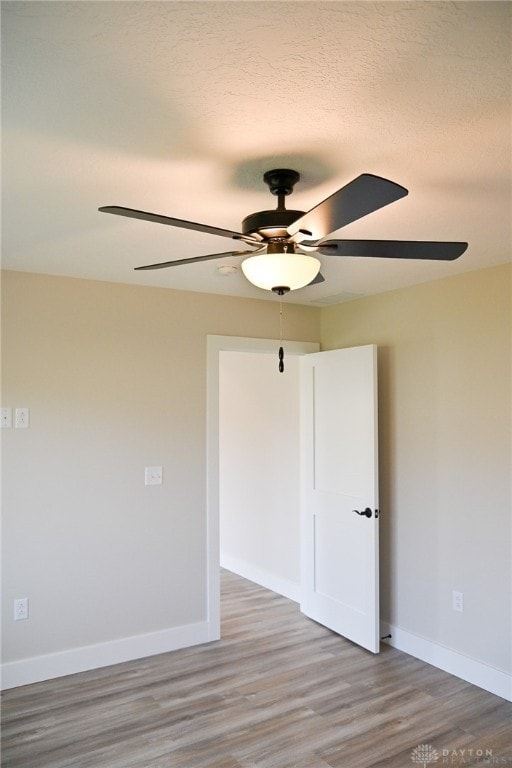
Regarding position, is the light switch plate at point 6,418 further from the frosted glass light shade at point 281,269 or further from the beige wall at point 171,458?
the frosted glass light shade at point 281,269

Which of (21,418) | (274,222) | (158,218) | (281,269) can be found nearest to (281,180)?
(274,222)

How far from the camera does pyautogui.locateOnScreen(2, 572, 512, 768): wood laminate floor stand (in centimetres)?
257

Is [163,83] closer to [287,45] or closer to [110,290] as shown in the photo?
[287,45]

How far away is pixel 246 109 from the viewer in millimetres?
1523

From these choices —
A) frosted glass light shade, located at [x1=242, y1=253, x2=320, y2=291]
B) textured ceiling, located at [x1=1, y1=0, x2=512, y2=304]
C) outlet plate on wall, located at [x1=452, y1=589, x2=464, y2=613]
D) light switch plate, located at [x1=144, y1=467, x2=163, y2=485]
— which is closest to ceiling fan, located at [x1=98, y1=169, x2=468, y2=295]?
frosted glass light shade, located at [x1=242, y1=253, x2=320, y2=291]

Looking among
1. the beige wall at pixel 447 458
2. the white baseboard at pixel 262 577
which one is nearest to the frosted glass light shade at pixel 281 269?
the beige wall at pixel 447 458

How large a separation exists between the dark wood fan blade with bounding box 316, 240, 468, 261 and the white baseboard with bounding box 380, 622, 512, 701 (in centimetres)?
249

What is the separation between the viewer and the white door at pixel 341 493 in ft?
12.3

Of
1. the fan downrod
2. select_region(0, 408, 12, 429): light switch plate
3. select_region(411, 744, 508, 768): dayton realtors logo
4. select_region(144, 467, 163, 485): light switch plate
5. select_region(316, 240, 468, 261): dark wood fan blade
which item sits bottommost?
select_region(411, 744, 508, 768): dayton realtors logo

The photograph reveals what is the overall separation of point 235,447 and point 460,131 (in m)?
4.36

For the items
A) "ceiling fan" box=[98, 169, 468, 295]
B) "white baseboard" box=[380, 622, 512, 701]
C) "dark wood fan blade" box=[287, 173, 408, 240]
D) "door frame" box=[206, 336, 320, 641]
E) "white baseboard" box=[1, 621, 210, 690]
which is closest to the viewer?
"dark wood fan blade" box=[287, 173, 408, 240]

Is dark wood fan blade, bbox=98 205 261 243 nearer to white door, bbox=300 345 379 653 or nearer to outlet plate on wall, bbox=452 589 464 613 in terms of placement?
white door, bbox=300 345 379 653

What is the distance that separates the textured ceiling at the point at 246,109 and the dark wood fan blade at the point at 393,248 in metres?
0.26

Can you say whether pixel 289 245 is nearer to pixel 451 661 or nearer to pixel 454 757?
pixel 454 757
